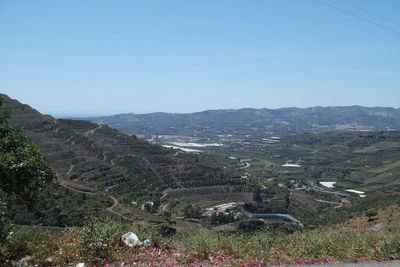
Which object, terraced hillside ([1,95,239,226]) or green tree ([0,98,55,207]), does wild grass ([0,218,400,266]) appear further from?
terraced hillside ([1,95,239,226])

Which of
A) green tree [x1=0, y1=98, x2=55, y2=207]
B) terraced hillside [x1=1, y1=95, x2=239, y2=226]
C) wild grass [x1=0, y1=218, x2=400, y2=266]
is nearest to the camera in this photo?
wild grass [x1=0, y1=218, x2=400, y2=266]

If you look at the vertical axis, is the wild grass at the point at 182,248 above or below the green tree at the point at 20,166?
below

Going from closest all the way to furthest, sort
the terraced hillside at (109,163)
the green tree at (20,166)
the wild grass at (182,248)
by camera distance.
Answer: the wild grass at (182,248) → the green tree at (20,166) → the terraced hillside at (109,163)

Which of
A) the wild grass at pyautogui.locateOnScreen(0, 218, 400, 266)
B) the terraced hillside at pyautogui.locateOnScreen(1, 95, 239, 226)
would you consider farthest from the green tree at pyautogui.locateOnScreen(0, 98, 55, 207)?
the terraced hillside at pyautogui.locateOnScreen(1, 95, 239, 226)

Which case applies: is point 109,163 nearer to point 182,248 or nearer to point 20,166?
point 20,166

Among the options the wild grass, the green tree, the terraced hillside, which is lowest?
the terraced hillside

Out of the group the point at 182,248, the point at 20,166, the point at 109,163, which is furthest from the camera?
the point at 109,163

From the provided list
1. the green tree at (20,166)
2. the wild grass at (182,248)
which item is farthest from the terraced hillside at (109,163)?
the wild grass at (182,248)

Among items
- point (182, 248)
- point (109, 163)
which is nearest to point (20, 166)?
point (182, 248)

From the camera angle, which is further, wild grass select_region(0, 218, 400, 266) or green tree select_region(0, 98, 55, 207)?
green tree select_region(0, 98, 55, 207)

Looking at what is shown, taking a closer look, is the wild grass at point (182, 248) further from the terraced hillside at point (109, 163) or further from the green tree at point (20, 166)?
the terraced hillside at point (109, 163)
